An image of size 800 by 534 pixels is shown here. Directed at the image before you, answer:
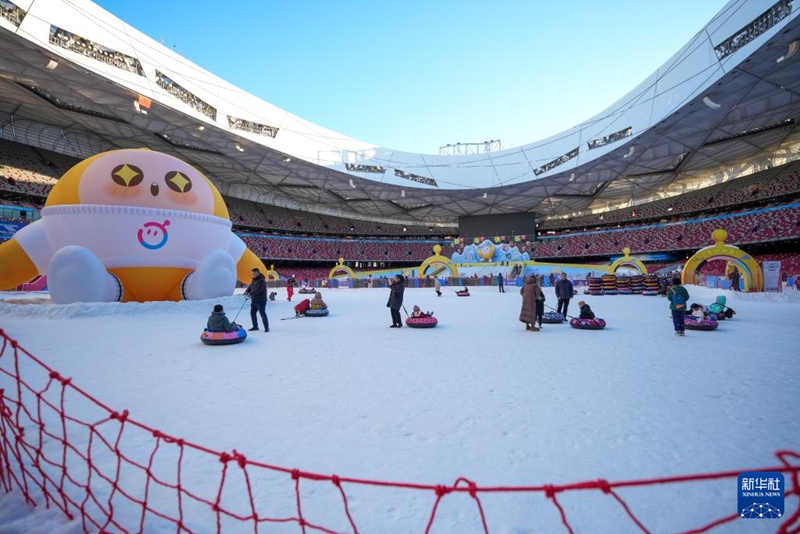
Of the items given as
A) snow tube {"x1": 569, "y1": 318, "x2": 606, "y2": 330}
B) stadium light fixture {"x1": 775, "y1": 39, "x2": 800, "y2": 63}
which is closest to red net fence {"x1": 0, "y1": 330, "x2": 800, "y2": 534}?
snow tube {"x1": 569, "y1": 318, "x2": 606, "y2": 330}

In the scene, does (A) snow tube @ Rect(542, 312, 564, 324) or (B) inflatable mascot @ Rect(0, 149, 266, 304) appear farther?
(B) inflatable mascot @ Rect(0, 149, 266, 304)

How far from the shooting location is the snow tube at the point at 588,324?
26.4ft

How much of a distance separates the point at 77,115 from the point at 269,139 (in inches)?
472

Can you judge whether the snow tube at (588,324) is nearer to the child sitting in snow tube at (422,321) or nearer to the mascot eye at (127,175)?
the child sitting in snow tube at (422,321)

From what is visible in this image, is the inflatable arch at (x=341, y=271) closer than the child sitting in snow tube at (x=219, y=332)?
No

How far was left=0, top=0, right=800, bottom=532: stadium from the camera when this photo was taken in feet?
52.9

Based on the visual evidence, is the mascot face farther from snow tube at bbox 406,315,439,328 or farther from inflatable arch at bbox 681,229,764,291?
inflatable arch at bbox 681,229,764,291

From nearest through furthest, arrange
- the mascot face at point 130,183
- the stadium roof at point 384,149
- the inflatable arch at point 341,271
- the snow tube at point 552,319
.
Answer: the snow tube at point 552,319
the mascot face at point 130,183
the stadium roof at point 384,149
the inflatable arch at point 341,271

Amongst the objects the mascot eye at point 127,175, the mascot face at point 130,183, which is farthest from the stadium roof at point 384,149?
the mascot eye at point 127,175

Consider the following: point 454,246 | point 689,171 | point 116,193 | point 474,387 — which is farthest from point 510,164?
point 474,387

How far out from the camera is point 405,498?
2.09 metres

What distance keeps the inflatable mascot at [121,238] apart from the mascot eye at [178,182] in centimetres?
3

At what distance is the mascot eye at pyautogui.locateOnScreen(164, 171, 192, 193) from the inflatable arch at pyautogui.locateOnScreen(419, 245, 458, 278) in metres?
19.2

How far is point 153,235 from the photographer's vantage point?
10.5m
